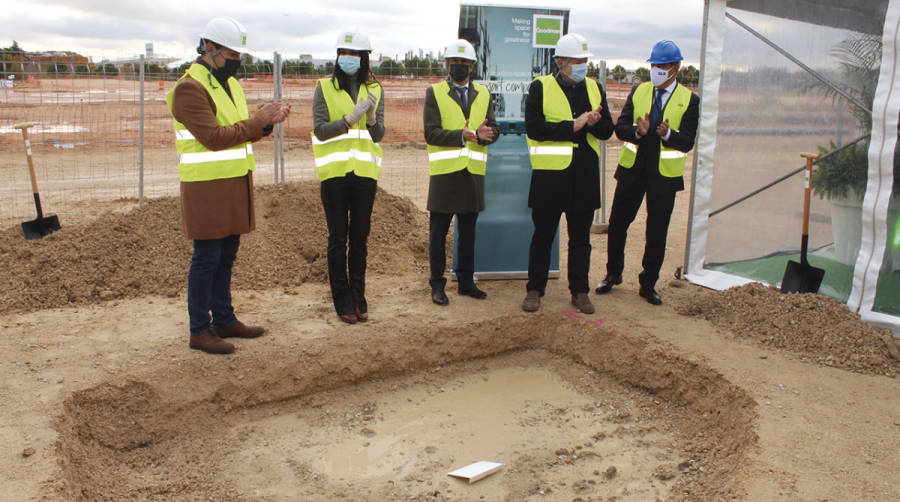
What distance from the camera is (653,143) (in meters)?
5.49

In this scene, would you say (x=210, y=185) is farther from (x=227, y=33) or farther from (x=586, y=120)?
(x=586, y=120)

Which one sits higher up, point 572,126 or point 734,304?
point 572,126

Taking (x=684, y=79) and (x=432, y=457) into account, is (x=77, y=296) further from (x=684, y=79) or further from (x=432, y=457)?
(x=684, y=79)

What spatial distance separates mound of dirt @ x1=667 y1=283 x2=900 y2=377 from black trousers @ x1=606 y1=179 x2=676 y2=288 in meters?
0.42

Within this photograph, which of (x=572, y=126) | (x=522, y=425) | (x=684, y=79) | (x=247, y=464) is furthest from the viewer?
(x=684, y=79)

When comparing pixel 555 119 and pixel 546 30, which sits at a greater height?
pixel 546 30

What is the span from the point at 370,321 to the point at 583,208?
1923 mm

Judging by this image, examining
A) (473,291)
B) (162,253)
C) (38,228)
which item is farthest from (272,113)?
(38,228)

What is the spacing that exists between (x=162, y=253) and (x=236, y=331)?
2.09 meters

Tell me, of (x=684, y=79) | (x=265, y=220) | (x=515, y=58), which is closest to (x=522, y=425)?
(x=515, y=58)

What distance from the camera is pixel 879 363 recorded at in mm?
4562

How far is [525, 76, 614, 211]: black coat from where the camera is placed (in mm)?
5188

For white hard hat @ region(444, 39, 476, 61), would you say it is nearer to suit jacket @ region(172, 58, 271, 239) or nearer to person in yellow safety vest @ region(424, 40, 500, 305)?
person in yellow safety vest @ region(424, 40, 500, 305)

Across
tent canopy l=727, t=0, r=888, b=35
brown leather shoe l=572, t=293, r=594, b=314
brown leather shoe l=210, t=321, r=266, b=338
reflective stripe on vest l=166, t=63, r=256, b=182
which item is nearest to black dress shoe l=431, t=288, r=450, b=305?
brown leather shoe l=572, t=293, r=594, b=314
